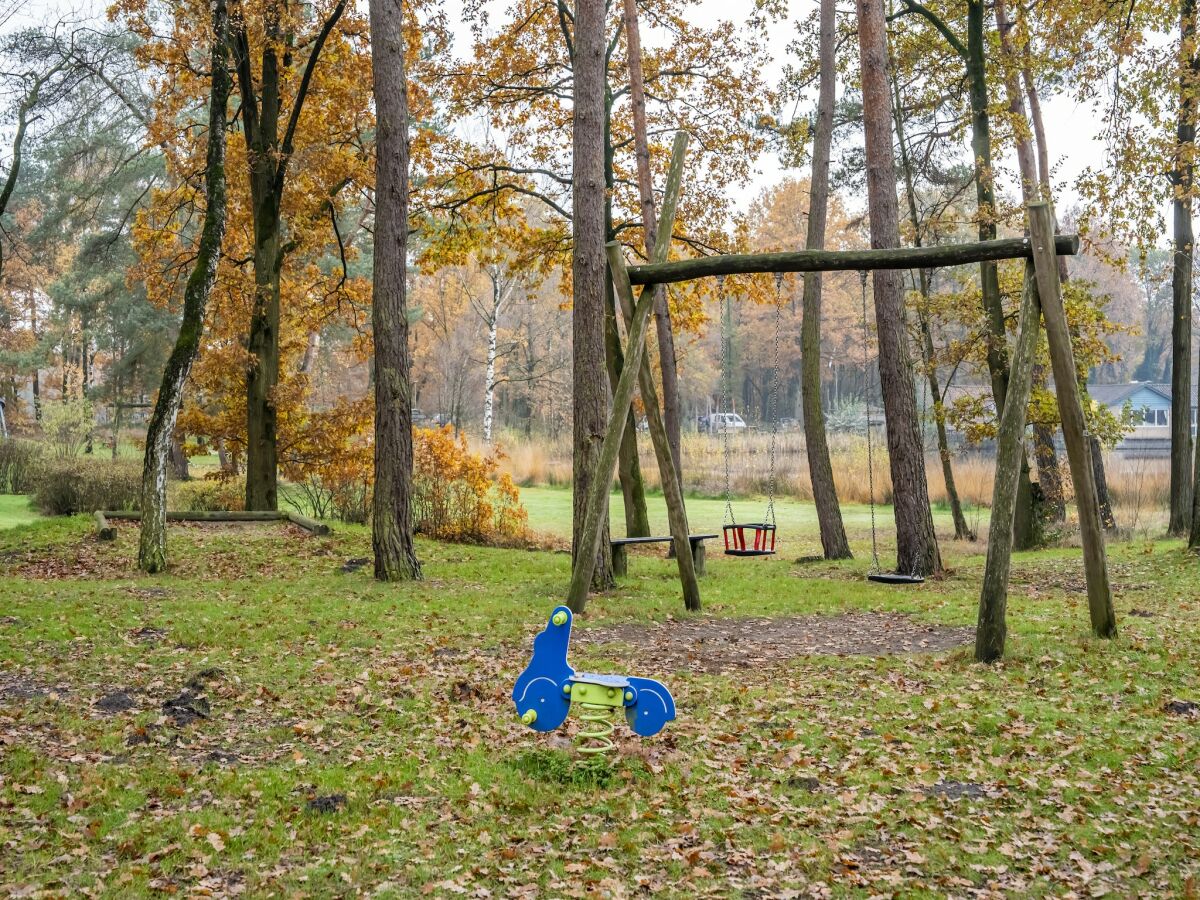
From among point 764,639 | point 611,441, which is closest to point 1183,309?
point 764,639

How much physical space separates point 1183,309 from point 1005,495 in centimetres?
1046

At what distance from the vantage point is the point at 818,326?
16000 millimetres

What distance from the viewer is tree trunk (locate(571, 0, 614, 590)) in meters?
11.3

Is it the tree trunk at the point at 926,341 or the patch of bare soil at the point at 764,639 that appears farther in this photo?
the tree trunk at the point at 926,341

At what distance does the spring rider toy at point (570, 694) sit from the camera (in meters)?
5.43

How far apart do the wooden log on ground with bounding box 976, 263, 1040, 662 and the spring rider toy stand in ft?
11.6

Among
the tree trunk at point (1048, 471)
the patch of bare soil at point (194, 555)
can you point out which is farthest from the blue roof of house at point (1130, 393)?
the patch of bare soil at point (194, 555)

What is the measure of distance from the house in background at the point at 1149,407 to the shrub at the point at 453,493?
103 ft

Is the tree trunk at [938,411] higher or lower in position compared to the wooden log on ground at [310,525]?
higher

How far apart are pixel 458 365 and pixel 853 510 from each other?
20133 millimetres

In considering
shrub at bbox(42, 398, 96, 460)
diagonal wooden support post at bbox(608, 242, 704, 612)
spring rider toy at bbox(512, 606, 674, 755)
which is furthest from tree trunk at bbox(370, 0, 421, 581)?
shrub at bbox(42, 398, 96, 460)

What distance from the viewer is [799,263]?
8.91 metres

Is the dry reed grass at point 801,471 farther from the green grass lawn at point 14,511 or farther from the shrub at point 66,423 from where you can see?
the shrub at point 66,423

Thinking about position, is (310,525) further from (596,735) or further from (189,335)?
(596,735)
